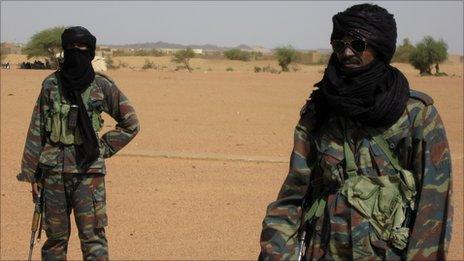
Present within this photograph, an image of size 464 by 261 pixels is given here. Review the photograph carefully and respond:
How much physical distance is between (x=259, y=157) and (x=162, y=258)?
695cm

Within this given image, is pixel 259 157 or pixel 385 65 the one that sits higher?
pixel 385 65

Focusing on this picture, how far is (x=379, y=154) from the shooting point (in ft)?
9.48

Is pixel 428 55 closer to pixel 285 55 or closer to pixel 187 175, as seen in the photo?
pixel 285 55

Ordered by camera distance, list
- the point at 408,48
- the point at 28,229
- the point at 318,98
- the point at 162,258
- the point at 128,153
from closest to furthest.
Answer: the point at 318,98
the point at 162,258
the point at 28,229
the point at 128,153
the point at 408,48

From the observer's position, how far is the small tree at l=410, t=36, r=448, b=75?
189 feet

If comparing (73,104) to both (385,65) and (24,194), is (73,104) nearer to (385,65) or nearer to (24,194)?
(385,65)

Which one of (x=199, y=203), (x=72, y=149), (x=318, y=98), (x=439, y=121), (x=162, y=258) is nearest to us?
(x=439, y=121)

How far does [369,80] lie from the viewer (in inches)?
113

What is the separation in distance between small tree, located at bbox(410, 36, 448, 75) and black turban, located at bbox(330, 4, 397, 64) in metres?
55.9

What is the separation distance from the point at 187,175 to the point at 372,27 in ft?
29.8

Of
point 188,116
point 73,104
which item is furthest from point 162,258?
point 188,116

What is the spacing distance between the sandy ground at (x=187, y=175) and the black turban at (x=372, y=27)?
15.0ft

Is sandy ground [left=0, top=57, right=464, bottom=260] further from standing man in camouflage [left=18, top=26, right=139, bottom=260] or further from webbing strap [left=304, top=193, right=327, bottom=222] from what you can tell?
webbing strap [left=304, top=193, right=327, bottom=222]

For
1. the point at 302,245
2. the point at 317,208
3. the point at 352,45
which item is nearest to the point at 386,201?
the point at 317,208
